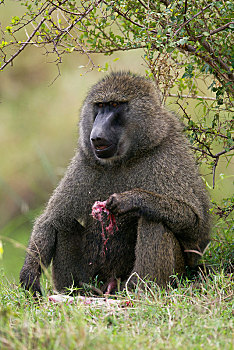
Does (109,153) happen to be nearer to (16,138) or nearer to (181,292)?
(181,292)

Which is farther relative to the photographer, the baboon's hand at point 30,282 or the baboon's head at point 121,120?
the baboon's hand at point 30,282

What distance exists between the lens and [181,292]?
3430 mm

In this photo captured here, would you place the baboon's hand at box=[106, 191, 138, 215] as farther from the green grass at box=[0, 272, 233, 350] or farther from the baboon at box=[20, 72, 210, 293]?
the green grass at box=[0, 272, 233, 350]

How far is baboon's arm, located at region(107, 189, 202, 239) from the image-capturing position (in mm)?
3606

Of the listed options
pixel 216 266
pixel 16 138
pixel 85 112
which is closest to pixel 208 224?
pixel 216 266

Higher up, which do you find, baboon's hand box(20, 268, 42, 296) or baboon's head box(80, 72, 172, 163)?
baboon's head box(80, 72, 172, 163)

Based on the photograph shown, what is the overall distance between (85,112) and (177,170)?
0.81 metres

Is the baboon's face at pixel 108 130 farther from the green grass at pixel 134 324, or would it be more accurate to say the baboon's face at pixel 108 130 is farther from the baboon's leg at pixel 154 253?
the green grass at pixel 134 324

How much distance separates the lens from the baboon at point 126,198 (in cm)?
370

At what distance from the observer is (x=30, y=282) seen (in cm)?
393

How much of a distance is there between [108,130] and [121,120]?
0.17 m

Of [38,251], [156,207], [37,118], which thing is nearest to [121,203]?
[156,207]

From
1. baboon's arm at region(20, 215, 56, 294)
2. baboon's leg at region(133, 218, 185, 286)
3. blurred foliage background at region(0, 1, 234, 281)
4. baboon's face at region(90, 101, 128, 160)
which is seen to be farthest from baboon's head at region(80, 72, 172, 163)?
blurred foliage background at region(0, 1, 234, 281)

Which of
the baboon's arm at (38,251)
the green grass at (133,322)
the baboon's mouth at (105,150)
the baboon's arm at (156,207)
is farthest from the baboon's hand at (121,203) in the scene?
the baboon's arm at (38,251)
